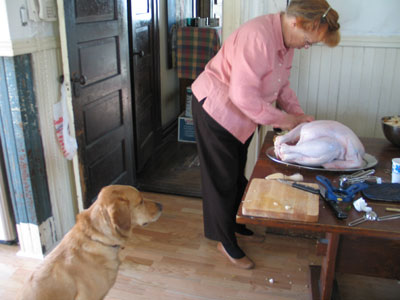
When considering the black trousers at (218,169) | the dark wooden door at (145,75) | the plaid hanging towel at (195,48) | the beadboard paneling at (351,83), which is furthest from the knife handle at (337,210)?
the plaid hanging towel at (195,48)

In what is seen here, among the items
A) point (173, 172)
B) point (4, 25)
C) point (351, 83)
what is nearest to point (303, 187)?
point (351, 83)

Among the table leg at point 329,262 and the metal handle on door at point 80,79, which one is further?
the metal handle on door at point 80,79

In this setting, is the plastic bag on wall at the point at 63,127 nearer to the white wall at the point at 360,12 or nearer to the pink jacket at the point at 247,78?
the pink jacket at the point at 247,78

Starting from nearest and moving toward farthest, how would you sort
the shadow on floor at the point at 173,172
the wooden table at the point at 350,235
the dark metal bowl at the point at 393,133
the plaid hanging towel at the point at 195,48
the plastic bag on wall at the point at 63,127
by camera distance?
1. the wooden table at the point at 350,235
2. the dark metal bowl at the point at 393,133
3. the plastic bag on wall at the point at 63,127
4. the shadow on floor at the point at 173,172
5. the plaid hanging towel at the point at 195,48

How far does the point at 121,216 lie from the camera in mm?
1443

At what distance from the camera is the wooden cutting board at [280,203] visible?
47.0 inches

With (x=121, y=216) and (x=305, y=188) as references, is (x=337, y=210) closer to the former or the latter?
(x=305, y=188)

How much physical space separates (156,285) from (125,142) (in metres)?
1.13

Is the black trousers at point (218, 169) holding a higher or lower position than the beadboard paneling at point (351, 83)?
lower

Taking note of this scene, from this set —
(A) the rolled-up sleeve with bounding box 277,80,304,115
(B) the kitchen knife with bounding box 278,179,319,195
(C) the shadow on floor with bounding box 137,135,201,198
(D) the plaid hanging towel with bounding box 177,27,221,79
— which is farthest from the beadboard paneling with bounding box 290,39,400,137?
(D) the plaid hanging towel with bounding box 177,27,221,79

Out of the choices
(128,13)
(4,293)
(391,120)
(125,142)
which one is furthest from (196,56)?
(4,293)

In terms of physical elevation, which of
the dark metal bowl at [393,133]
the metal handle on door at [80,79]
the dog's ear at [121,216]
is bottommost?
the dog's ear at [121,216]

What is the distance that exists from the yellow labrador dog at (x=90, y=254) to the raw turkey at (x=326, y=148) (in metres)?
0.65

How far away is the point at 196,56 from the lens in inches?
154
